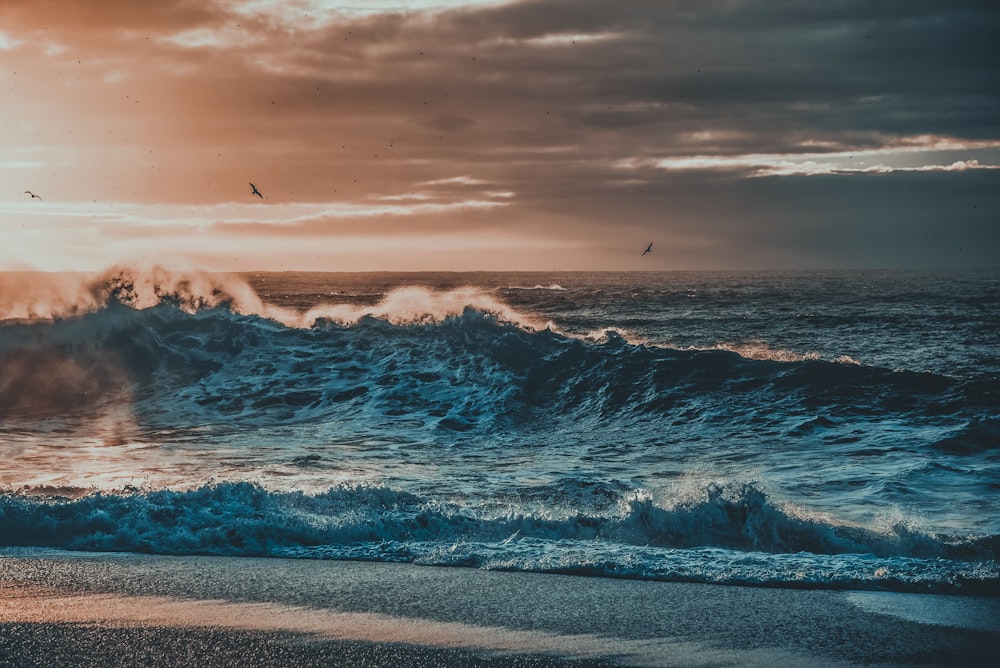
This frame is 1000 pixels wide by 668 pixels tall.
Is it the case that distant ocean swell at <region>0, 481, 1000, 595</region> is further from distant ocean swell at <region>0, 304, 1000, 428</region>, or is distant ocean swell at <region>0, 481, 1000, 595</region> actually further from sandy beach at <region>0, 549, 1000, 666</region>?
distant ocean swell at <region>0, 304, 1000, 428</region>

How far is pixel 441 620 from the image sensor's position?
6727 mm

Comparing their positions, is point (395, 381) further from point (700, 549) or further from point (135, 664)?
point (135, 664)

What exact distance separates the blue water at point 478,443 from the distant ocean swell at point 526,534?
0.11 ft

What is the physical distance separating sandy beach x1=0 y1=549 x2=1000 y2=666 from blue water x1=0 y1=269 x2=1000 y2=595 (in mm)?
575

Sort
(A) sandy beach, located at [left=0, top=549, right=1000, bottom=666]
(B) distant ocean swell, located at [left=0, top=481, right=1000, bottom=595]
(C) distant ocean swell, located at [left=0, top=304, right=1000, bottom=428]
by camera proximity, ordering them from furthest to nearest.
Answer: (C) distant ocean swell, located at [left=0, top=304, right=1000, bottom=428] < (B) distant ocean swell, located at [left=0, top=481, right=1000, bottom=595] < (A) sandy beach, located at [left=0, top=549, right=1000, bottom=666]

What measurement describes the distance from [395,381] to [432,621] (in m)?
13.9

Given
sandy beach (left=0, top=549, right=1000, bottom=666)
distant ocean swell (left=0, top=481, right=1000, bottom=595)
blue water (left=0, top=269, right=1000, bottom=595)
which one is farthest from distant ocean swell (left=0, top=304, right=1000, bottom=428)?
sandy beach (left=0, top=549, right=1000, bottom=666)

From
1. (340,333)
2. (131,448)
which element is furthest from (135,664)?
(340,333)

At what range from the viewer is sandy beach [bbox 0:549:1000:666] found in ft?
19.7

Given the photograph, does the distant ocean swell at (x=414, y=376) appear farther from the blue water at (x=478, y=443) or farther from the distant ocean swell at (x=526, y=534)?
the distant ocean swell at (x=526, y=534)

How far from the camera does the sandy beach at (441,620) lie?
6.00 m

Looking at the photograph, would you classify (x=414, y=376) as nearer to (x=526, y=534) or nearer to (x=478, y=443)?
(x=478, y=443)

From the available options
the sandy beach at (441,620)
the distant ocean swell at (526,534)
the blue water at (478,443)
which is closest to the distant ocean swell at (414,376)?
the blue water at (478,443)

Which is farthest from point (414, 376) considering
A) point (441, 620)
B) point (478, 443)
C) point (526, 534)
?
point (441, 620)
